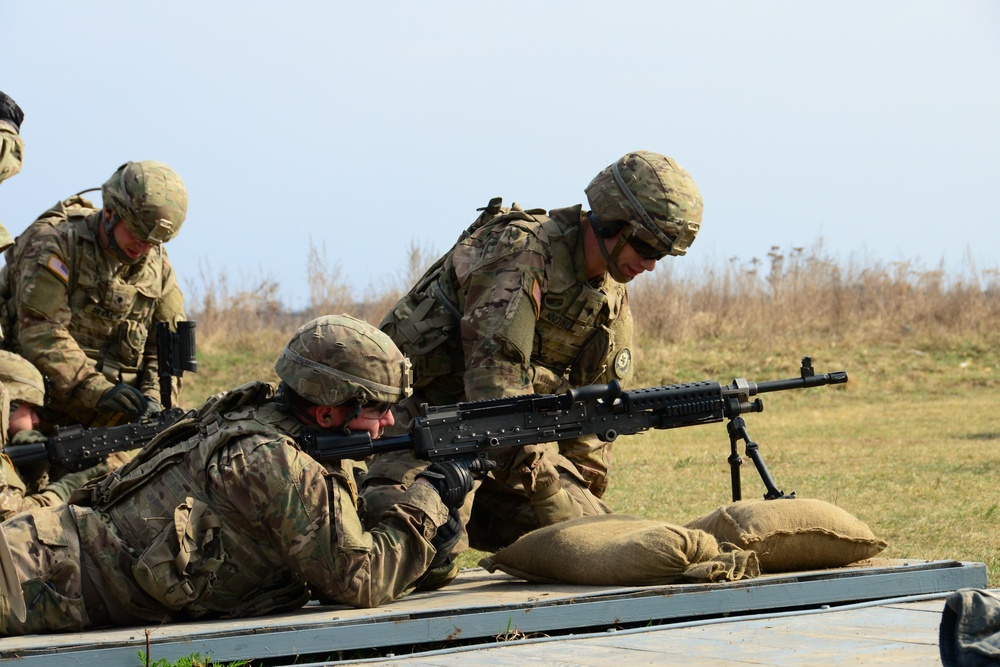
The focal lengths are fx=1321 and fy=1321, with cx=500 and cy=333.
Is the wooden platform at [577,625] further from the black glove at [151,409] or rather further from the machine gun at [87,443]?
the black glove at [151,409]

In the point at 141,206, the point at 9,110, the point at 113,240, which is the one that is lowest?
the point at 113,240

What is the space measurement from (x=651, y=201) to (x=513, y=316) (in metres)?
0.79

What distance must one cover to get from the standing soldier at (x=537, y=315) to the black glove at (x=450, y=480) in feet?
1.65

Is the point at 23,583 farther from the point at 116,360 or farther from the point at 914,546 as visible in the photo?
the point at 914,546

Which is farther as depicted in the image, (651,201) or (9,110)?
(9,110)

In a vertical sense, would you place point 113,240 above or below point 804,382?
above

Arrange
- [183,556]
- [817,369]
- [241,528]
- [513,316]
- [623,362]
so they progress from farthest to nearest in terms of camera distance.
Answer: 1. [817,369]
2. [623,362]
3. [513,316]
4. [241,528]
5. [183,556]

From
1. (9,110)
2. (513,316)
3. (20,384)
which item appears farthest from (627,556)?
(20,384)

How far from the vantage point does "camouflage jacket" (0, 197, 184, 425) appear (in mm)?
8047

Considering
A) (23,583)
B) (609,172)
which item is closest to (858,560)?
(609,172)

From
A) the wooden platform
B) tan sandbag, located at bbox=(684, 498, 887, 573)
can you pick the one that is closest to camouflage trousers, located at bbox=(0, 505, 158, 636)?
the wooden platform

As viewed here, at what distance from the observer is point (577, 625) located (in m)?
4.61

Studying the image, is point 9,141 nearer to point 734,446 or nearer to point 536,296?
point 536,296

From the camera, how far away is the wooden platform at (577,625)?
4078 mm
